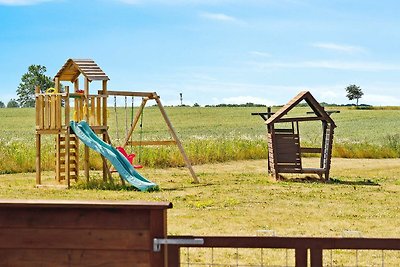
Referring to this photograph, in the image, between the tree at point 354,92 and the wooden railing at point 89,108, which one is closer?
the wooden railing at point 89,108

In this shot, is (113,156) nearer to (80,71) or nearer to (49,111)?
(49,111)

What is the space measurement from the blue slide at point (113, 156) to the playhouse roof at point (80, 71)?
4.11 feet

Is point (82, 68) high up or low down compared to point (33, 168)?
up

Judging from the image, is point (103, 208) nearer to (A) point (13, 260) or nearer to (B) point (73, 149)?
(A) point (13, 260)

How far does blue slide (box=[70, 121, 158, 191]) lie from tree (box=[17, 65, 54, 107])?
9673 centimetres

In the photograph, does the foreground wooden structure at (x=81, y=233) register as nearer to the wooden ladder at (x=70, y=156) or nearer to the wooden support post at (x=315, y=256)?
the wooden support post at (x=315, y=256)

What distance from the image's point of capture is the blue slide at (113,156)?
1748cm

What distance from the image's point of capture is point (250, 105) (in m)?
89.0

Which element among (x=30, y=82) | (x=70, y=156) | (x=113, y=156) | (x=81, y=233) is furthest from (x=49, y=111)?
(x=30, y=82)

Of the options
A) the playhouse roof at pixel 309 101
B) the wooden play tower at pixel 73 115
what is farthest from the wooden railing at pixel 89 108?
the playhouse roof at pixel 309 101

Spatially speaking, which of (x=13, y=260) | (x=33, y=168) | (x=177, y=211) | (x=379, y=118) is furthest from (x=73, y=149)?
(x=379, y=118)

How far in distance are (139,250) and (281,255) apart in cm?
453

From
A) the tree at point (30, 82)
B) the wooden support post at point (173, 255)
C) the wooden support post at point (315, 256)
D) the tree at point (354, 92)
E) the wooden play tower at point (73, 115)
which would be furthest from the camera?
the tree at point (354, 92)

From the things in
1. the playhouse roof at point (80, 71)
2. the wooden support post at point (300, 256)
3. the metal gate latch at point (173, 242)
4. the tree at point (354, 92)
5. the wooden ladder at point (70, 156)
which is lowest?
the wooden support post at point (300, 256)
